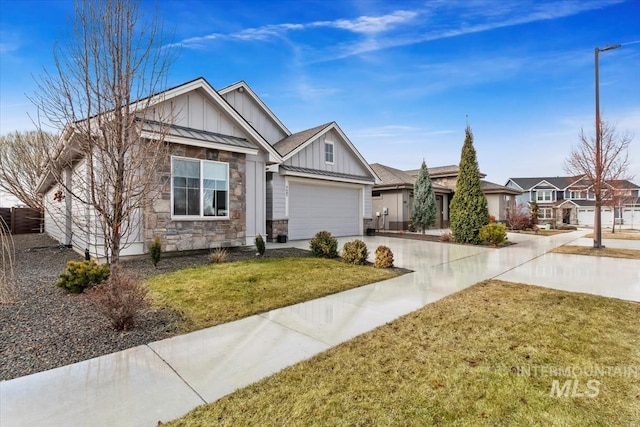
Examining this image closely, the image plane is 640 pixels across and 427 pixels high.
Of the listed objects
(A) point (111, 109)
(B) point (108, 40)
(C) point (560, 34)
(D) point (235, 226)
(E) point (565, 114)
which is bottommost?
(D) point (235, 226)

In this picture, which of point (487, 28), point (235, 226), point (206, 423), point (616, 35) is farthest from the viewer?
point (616, 35)

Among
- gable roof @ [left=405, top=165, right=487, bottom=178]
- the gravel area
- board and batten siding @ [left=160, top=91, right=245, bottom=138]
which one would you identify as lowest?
the gravel area

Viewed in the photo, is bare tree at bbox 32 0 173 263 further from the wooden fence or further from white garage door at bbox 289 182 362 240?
the wooden fence

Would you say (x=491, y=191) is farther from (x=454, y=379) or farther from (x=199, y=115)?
(x=454, y=379)

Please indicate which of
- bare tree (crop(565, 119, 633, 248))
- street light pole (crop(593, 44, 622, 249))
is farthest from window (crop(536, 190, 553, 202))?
street light pole (crop(593, 44, 622, 249))

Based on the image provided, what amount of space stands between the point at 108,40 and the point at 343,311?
5.54m

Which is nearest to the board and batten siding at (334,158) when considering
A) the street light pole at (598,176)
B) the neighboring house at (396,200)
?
the neighboring house at (396,200)

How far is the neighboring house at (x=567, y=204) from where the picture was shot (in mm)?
33125

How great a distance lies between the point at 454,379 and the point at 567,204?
1840 inches

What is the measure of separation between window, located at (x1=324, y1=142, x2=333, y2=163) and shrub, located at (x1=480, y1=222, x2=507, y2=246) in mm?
8074

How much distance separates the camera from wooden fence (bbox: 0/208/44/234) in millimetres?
19203

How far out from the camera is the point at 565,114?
16.2 metres

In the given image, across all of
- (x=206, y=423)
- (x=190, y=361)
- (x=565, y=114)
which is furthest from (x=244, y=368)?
(x=565, y=114)

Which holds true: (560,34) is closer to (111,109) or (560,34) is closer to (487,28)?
(487,28)
